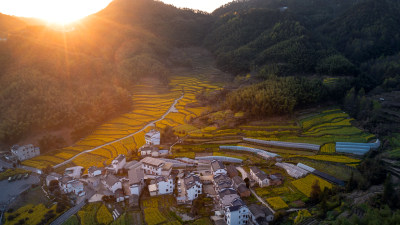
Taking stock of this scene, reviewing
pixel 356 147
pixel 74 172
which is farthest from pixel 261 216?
pixel 74 172

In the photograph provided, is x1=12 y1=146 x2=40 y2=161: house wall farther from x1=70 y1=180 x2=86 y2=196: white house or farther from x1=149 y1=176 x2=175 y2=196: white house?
x1=149 y1=176 x2=175 y2=196: white house

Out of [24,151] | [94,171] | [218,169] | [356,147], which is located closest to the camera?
[218,169]

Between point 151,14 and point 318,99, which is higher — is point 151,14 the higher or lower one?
the higher one

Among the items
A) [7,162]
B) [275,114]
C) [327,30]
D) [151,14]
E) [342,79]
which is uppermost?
[151,14]

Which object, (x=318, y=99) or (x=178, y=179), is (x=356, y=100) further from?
(x=178, y=179)

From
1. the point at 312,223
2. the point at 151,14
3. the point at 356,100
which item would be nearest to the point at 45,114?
the point at 312,223

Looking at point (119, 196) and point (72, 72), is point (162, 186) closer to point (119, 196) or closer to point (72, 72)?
point (119, 196)

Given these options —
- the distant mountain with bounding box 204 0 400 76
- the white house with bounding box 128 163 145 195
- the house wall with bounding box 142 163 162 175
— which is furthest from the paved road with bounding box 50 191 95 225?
the distant mountain with bounding box 204 0 400 76
